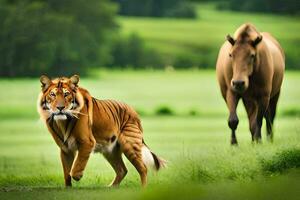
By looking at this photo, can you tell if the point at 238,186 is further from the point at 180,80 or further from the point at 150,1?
the point at 180,80

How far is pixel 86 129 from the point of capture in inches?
331

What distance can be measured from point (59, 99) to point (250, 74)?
2877mm

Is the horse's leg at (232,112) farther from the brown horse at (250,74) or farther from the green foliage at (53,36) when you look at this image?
the green foliage at (53,36)

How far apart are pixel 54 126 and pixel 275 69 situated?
3.82 meters

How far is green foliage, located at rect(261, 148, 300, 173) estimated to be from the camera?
28.0ft

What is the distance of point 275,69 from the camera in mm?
11586

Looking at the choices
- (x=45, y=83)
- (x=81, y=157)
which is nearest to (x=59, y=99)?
(x=45, y=83)

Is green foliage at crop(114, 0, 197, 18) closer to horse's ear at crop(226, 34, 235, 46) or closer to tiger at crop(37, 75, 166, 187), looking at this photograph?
horse's ear at crop(226, 34, 235, 46)

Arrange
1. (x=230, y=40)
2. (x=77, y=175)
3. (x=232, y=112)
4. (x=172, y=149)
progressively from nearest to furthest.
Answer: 1. (x=77, y=175)
2. (x=230, y=40)
3. (x=232, y=112)
4. (x=172, y=149)

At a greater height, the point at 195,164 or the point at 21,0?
the point at 195,164

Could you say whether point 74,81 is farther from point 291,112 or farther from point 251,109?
point 291,112

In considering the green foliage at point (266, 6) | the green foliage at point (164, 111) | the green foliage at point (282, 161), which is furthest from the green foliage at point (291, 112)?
the green foliage at point (282, 161)

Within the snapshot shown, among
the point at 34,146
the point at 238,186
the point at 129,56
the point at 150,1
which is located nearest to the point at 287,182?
the point at 238,186

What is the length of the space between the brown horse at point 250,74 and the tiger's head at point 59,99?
246cm
